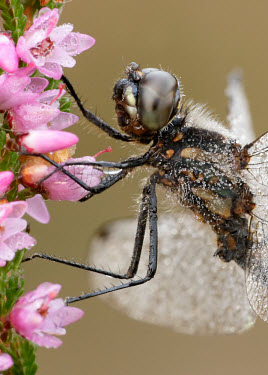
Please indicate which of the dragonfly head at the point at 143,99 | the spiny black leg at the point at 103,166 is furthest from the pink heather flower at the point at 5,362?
the dragonfly head at the point at 143,99

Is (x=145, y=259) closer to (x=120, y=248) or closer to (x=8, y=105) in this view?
(x=120, y=248)

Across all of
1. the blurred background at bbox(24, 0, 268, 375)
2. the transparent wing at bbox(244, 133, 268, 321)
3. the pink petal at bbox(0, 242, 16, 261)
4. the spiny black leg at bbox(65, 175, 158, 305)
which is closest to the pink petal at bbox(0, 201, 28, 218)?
the pink petal at bbox(0, 242, 16, 261)

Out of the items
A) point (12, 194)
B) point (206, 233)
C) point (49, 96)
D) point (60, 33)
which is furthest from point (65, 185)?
point (206, 233)

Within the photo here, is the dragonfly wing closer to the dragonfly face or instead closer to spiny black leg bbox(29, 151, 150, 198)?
the dragonfly face

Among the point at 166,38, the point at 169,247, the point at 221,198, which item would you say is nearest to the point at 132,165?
the point at 221,198

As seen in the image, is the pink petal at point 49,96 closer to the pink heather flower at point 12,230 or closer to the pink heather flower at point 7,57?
the pink heather flower at point 7,57

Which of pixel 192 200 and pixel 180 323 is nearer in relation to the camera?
pixel 192 200
